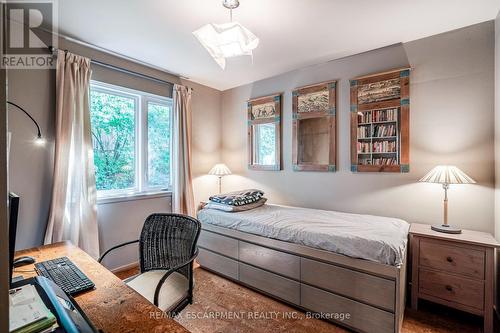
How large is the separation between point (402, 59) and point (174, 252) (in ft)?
9.63

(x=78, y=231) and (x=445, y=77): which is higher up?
(x=445, y=77)

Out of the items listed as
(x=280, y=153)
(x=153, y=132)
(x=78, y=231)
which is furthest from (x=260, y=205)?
(x=78, y=231)

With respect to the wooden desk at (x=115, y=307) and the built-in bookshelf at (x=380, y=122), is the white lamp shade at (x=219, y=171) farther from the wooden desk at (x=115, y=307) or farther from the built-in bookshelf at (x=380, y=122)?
the wooden desk at (x=115, y=307)

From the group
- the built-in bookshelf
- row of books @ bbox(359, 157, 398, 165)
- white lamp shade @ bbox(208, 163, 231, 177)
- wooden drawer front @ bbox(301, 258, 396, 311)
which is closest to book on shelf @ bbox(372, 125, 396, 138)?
the built-in bookshelf

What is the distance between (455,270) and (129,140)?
11.9 feet

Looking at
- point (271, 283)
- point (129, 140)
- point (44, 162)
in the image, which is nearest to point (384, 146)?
point (271, 283)

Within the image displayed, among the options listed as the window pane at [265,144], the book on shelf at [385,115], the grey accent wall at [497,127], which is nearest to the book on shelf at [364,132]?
the book on shelf at [385,115]

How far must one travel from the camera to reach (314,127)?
10.1 ft

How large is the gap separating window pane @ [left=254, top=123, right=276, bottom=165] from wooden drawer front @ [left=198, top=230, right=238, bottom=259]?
1.36 meters

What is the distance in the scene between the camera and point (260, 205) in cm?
319

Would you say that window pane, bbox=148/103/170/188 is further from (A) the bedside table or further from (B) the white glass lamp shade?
(A) the bedside table

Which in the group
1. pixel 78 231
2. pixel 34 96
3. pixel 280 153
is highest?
pixel 34 96

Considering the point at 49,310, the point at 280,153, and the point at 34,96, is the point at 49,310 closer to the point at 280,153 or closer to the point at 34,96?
the point at 34,96

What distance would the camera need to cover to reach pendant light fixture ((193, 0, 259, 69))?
5.54 ft
